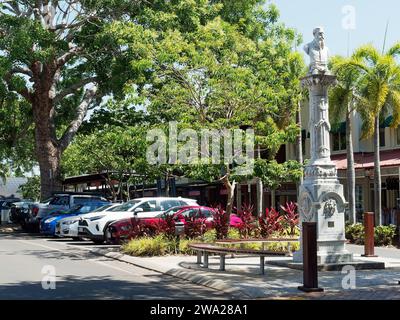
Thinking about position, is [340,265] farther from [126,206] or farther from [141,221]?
[126,206]

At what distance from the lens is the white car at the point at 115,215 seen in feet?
74.2

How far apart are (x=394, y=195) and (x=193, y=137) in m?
16.9

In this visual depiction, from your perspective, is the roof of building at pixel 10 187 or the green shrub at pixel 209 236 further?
the roof of building at pixel 10 187

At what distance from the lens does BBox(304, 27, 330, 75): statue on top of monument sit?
15672 mm

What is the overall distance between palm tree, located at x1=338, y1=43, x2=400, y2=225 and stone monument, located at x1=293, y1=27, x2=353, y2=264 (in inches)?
433

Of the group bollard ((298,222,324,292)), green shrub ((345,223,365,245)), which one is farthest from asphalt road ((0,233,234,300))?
green shrub ((345,223,365,245))

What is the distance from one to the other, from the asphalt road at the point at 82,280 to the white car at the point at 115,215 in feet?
11.3

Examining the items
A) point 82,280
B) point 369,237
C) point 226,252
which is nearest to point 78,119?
point 369,237

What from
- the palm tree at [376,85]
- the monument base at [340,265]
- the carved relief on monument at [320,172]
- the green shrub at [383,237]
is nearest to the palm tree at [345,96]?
the palm tree at [376,85]

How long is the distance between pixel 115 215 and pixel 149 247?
5.11 meters

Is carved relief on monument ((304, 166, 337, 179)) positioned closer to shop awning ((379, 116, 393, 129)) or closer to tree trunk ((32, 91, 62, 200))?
shop awning ((379, 116, 393, 129))

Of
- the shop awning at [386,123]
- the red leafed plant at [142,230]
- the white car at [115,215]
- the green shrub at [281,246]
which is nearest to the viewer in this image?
Result: the green shrub at [281,246]

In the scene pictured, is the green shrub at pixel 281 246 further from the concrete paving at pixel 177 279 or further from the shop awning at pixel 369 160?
the shop awning at pixel 369 160
